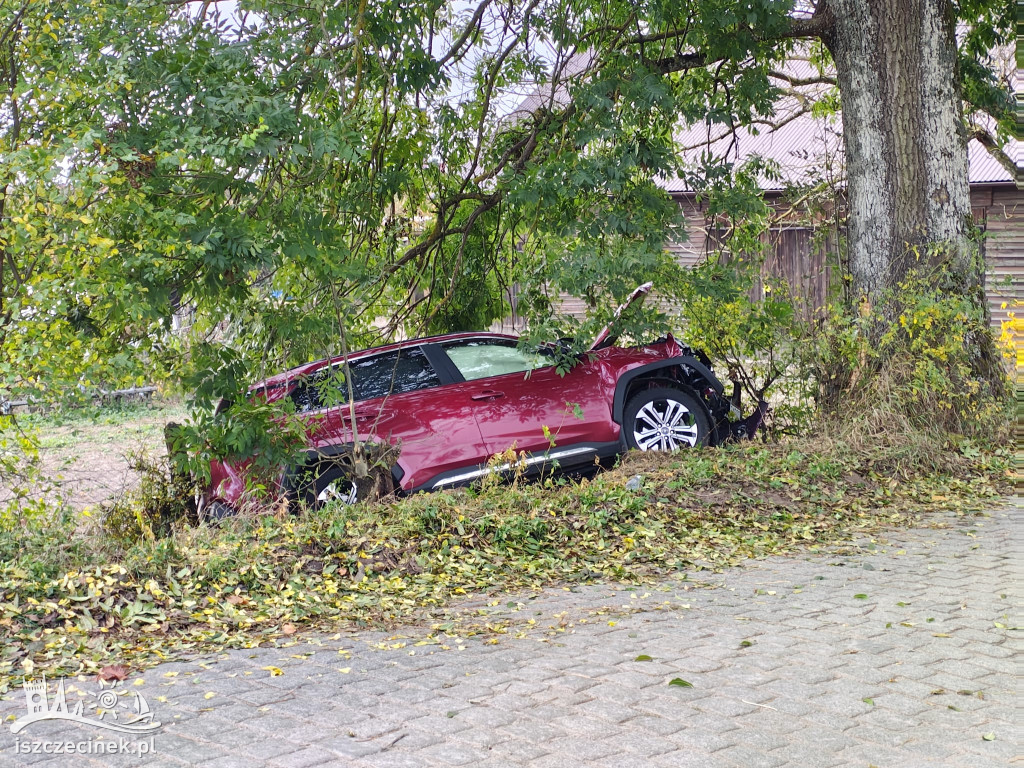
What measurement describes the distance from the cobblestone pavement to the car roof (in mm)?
3237

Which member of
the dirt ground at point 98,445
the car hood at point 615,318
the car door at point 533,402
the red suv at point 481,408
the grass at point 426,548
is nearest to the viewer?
the grass at point 426,548

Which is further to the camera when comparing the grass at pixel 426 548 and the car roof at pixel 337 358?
the car roof at pixel 337 358

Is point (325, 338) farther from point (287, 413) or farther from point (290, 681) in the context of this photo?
point (290, 681)

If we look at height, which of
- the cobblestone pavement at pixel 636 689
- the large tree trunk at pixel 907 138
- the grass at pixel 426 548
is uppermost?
the large tree trunk at pixel 907 138

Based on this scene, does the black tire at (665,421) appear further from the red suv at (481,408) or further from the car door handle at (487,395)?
the car door handle at (487,395)

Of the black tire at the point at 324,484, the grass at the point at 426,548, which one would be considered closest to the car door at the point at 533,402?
the grass at the point at 426,548

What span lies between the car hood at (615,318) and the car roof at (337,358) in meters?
0.78

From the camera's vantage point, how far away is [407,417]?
8.74 metres

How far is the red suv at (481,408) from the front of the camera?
8.42 m

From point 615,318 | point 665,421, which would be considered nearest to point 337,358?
point 615,318

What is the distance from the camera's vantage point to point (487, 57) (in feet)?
35.9

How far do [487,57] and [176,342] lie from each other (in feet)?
15.5

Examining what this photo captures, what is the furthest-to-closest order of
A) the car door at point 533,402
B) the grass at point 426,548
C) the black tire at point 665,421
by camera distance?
the black tire at point 665,421 → the car door at point 533,402 → the grass at point 426,548

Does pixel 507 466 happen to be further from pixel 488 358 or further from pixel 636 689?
pixel 636 689
